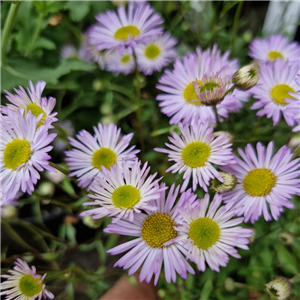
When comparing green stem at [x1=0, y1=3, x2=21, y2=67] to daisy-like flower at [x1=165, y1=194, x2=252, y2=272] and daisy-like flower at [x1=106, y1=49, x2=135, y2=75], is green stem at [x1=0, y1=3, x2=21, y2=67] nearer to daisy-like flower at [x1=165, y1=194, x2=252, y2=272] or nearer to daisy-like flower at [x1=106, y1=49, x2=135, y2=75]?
daisy-like flower at [x1=106, y1=49, x2=135, y2=75]

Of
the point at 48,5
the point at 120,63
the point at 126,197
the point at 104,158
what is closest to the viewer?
the point at 126,197

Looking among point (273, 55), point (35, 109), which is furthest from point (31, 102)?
point (273, 55)

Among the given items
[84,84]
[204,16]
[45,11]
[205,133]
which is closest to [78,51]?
[84,84]

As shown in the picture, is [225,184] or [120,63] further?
[120,63]

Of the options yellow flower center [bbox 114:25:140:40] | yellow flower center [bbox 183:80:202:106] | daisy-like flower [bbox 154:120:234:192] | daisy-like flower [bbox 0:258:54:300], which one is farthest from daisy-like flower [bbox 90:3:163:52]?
daisy-like flower [bbox 0:258:54:300]

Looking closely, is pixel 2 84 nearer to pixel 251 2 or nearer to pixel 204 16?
pixel 204 16

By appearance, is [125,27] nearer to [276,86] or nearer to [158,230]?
[276,86]
